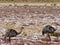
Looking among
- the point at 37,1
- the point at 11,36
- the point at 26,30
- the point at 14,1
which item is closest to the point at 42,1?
the point at 37,1

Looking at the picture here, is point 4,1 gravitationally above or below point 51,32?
below

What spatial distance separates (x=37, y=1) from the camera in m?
66.1

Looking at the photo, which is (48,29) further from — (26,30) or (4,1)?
(4,1)

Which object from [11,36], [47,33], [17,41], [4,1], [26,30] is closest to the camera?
[17,41]

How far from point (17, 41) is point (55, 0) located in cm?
5265

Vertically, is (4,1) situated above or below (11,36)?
below

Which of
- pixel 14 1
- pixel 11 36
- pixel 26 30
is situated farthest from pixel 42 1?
pixel 11 36

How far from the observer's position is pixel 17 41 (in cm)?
1427

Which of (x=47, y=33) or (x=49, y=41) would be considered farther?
(x=47, y=33)

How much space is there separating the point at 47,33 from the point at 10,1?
48825mm

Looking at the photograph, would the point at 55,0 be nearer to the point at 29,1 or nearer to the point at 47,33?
the point at 29,1

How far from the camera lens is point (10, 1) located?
65.8m

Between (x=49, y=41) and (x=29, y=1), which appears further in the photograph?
(x=29, y=1)

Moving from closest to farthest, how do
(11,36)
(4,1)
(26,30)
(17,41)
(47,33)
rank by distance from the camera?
(17,41), (11,36), (47,33), (26,30), (4,1)
